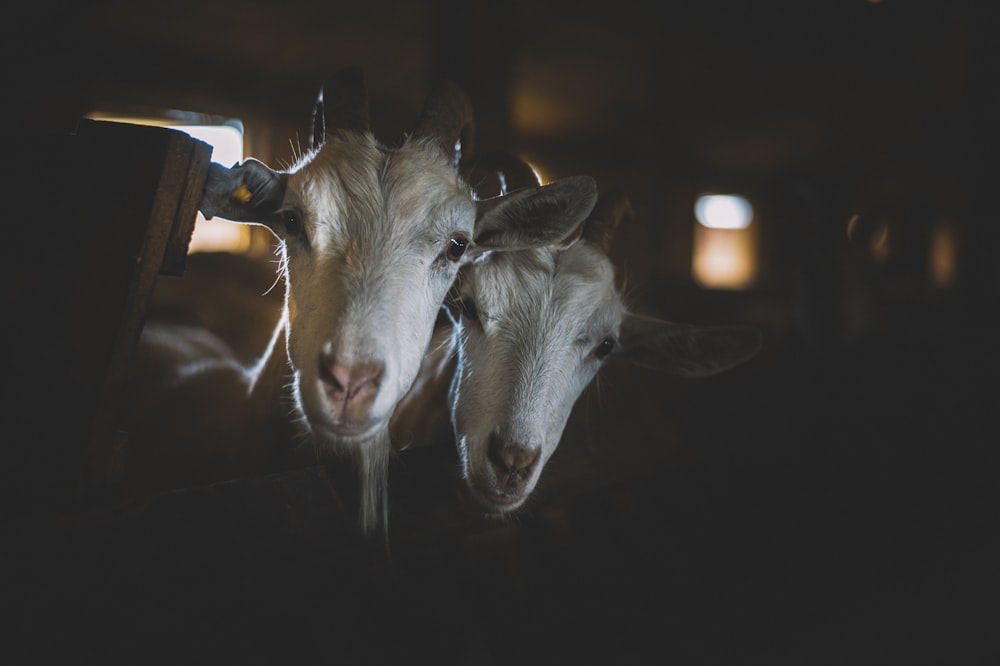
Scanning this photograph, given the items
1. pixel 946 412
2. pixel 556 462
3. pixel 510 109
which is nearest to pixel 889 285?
pixel 946 412

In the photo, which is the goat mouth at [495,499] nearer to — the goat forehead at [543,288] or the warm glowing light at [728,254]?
the goat forehead at [543,288]

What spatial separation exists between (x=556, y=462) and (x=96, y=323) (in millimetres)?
1277

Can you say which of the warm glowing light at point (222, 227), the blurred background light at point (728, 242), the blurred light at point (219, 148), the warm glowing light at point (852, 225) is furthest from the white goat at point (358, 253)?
the blurred background light at point (728, 242)

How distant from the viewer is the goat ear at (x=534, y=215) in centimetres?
162

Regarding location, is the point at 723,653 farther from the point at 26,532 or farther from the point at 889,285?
the point at 889,285

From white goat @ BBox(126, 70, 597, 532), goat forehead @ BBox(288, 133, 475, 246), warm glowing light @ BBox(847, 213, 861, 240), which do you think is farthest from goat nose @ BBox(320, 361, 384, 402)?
warm glowing light @ BBox(847, 213, 861, 240)

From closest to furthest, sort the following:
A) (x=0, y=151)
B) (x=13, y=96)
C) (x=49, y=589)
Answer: (x=49, y=589), (x=0, y=151), (x=13, y=96)

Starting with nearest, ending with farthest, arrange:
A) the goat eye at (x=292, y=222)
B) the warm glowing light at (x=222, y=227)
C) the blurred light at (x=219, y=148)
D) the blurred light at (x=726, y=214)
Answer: the goat eye at (x=292, y=222)
the warm glowing light at (x=222, y=227)
the blurred light at (x=219, y=148)
the blurred light at (x=726, y=214)

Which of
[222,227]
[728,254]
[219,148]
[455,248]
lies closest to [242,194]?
[455,248]

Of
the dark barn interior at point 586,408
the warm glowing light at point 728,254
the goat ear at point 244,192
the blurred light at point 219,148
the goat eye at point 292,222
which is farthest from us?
the warm glowing light at point 728,254

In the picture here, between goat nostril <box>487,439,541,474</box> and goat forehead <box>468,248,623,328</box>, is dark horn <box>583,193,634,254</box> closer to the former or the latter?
goat forehead <box>468,248,623,328</box>

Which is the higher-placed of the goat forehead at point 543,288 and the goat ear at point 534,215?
the goat ear at point 534,215

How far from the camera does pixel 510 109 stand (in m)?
3.64

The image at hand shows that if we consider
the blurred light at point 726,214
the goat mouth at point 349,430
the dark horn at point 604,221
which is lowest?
the goat mouth at point 349,430
